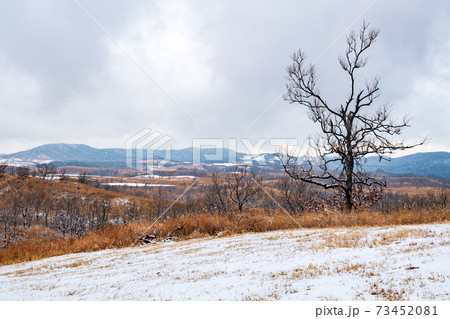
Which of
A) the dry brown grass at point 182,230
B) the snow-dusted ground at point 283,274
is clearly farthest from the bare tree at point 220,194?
the snow-dusted ground at point 283,274

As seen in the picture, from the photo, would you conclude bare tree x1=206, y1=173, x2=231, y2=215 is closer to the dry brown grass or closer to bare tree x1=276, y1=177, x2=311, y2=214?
bare tree x1=276, y1=177, x2=311, y2=214

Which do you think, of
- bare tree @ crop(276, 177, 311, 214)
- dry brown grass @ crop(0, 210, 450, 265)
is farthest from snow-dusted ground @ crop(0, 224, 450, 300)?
bare tree @ crop(276, 177, 311, 214)

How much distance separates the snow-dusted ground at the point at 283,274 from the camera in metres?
3.43

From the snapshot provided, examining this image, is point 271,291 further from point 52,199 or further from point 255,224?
point 52,199

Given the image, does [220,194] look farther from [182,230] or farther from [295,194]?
[182,230]

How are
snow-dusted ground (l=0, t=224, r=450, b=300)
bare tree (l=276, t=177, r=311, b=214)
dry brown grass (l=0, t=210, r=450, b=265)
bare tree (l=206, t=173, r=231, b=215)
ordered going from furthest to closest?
bare tree (l=276, t=177, r=311, b=214) → bare tree (l=206, t=173, r=231, b=215) → dry brown grass (l=0, t=210, r=450, b=265) → snow-dusted ground (l=0, t=224, r=450, b=300)

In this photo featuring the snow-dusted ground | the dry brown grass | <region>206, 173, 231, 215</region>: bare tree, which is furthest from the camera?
<region>206, 173, 231, 215</region>: bare tree

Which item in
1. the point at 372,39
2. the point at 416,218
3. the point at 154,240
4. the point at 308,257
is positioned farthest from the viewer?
the point at 372,39

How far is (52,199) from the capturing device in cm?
12094

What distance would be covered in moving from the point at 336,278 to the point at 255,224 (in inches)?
320

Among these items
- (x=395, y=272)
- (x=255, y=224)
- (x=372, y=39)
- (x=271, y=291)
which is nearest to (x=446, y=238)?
(x=395, y=272)

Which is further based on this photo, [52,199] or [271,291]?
[52,199]

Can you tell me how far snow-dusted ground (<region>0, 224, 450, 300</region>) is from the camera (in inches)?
135

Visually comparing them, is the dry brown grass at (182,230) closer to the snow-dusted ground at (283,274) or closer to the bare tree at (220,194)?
the snow-dusted ground at (283,274)
